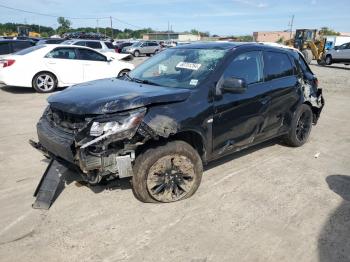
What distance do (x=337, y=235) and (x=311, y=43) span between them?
28.0m

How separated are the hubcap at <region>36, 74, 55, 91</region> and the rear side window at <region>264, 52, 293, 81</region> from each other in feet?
25.9

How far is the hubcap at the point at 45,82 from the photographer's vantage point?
427 inches

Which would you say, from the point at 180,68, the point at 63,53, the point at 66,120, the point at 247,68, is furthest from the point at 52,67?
the point at 247,68

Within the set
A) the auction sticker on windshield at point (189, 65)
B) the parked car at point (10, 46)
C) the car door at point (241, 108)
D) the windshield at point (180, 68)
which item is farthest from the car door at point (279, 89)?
the parked car at point (10, 46)

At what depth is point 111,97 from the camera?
12.1 feet

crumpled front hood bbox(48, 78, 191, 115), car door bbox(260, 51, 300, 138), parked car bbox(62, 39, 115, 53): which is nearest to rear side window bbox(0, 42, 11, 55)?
parked car bbox(62, 39, 115, 53)

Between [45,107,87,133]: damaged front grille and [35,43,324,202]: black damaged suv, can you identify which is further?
[45,107,87,133]: damaged front grille

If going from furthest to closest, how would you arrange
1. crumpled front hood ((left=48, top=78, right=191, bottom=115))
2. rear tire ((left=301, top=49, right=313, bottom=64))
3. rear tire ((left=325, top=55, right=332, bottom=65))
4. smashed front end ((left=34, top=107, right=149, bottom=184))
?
rear tire ((left=325, top=55, right=332, bottom=65)), rear tire ((left=301, top=49, right=313, bottom=64)), crumpled front hood ((left=48, top=78, right=191, bottom=115)), smashed front end ((left=34, top=107, right=149, bottom=184))

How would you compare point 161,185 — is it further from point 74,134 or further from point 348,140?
point 348,140

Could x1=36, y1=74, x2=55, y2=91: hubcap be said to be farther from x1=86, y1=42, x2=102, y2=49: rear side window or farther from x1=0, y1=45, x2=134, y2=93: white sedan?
x1=86, y1=42, x2=102, y2=49: rear side window

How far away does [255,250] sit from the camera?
318 cm

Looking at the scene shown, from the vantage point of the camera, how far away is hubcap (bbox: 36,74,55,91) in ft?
35.6

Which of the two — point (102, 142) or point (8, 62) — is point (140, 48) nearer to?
point (8, 62)

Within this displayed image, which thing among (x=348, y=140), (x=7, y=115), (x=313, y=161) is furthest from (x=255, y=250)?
(x=7, y=115)
